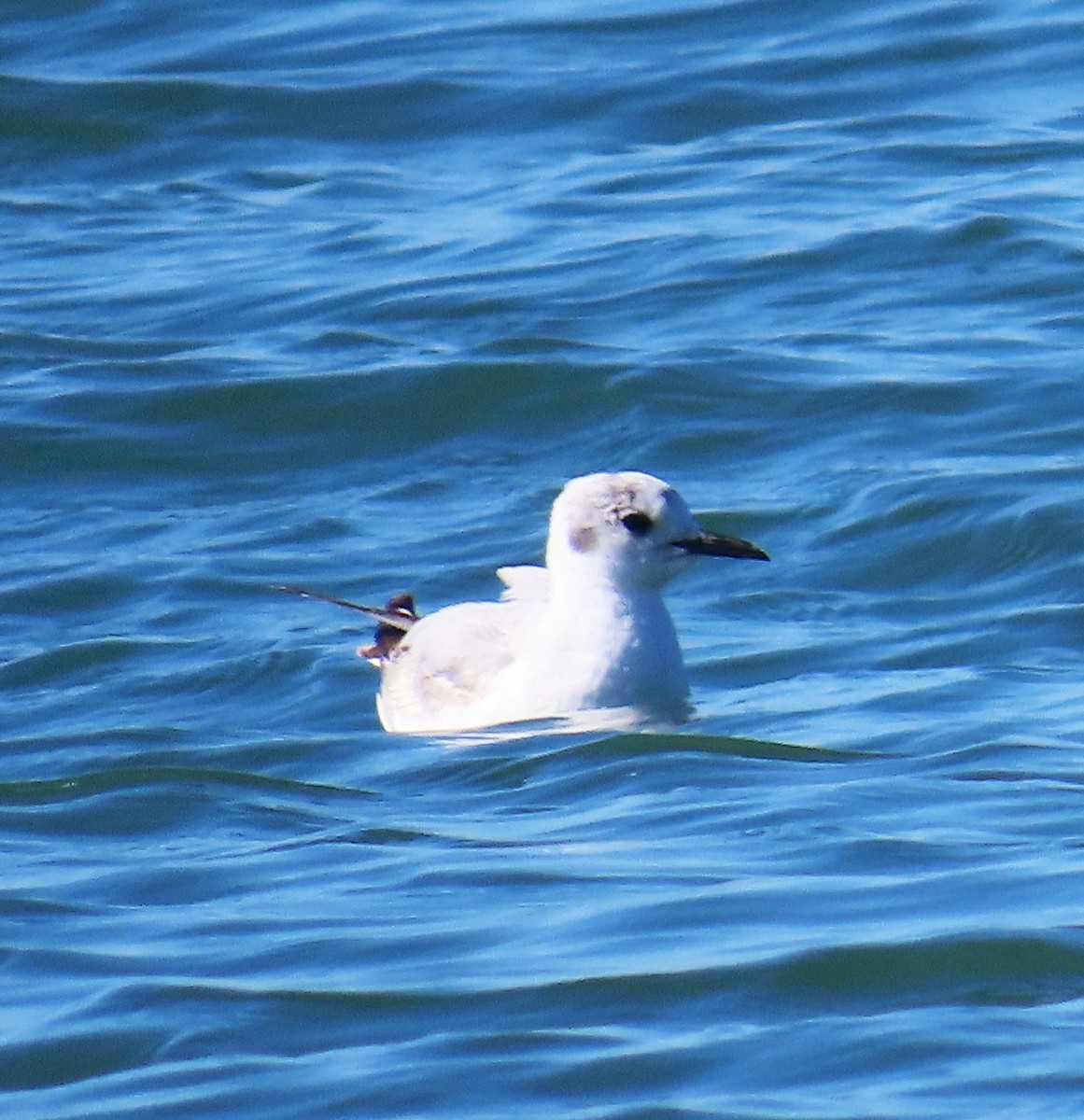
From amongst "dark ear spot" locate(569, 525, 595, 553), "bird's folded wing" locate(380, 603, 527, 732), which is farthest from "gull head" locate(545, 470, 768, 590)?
"bird's folded wing" locate(380, 603, 527, 732)

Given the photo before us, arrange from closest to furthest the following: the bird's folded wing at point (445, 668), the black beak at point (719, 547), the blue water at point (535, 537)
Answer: the blue water at point (535, 537)
the black beak at point (719, 547)
the bird's folded wing at point (445, 668)

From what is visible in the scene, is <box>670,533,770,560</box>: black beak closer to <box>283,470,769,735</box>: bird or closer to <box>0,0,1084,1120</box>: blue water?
<box>283,470,769,735</box>: bird

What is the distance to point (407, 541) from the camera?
1042 centimetres

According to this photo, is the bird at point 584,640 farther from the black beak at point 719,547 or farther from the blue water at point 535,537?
the blue water at point 535,537

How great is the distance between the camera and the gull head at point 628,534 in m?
8.48

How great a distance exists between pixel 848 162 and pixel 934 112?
0.91 meters

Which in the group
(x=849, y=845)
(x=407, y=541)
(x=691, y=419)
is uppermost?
(x=691, y=419)

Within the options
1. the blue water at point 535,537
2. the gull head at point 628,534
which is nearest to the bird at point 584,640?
the gull head at point 628,534

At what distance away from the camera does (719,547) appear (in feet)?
27.3

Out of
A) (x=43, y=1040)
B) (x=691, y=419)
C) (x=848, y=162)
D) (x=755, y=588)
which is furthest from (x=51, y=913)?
(x=848, y=162)

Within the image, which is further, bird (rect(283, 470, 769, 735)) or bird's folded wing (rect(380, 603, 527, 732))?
bird's folded wing (rect(380, 603, 527, 732))

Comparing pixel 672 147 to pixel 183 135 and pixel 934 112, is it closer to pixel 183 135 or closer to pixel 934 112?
pixel 934 112

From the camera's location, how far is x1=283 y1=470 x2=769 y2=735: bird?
328 inches

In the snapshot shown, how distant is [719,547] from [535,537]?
2193mm
